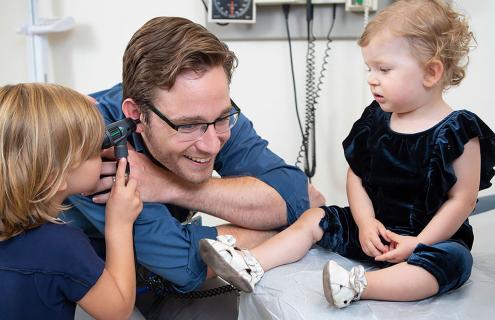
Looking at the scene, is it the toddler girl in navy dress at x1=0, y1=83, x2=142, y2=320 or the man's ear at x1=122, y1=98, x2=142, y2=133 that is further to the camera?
the man's ear at x1=122, y1=98, x2=142, y2=133

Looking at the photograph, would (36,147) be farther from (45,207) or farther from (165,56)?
(165,56)

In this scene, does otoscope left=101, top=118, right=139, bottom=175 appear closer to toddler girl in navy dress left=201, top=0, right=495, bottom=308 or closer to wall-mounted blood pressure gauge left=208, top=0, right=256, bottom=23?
toddler girl in navy dress left=201, top=0, right=495, bottom=308

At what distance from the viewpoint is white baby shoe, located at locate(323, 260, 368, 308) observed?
0.99 m

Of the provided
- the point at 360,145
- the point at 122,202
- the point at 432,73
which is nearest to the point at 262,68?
the point at 360,145

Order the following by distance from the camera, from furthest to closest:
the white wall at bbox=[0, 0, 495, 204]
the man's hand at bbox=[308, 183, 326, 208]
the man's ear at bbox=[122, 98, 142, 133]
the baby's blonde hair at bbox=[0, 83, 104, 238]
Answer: the white wall at bbox=[0, 0, 495, 204], the man's hand at bbox=[308, 183, 326, 208], the man's ear at bbox=[122, 98, 142, 133], the baby's blonde hair at bbox=[0, 83, 104, 238]

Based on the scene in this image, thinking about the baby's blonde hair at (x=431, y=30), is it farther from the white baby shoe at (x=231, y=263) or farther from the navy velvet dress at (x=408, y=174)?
the white baby shoe at (x=231, y=263)

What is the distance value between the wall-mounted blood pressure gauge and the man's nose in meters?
0.84

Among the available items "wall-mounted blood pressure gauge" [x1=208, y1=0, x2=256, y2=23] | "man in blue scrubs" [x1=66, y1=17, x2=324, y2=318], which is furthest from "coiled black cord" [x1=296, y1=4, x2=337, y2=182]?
"man in blue scrubs" [x1=66, y1=17, x2=324, y2=318]

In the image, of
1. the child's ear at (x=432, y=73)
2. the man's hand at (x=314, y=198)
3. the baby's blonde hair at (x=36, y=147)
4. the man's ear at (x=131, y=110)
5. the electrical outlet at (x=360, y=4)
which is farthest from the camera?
the electrical outlet at (x=360, y=4)

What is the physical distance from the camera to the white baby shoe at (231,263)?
1076 mm

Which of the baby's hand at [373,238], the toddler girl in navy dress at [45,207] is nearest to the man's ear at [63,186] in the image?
the toddler girl in navy dress at [45,207]

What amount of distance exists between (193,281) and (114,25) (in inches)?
47.7

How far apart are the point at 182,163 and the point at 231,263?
0.95 feet

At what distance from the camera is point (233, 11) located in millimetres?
1942
